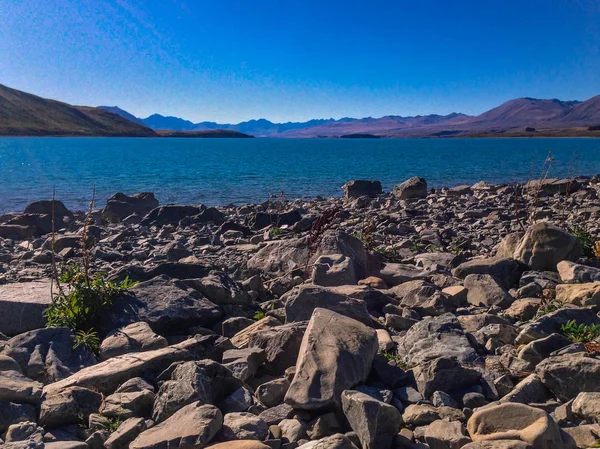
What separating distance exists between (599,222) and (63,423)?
47.1 ft

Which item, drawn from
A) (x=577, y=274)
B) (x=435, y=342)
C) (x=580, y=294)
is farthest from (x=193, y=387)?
(x=577, y=274)

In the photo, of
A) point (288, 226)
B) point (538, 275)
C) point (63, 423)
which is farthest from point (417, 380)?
point (288, 226)

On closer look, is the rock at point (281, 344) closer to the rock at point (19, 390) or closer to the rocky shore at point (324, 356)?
the rocky shore at point (324, 356)

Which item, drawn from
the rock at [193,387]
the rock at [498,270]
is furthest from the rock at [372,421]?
the rock at [498,270]

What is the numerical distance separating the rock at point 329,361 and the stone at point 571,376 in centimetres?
157

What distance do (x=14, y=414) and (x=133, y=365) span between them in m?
1.12

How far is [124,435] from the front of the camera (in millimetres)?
4266

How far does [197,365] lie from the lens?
4.92 m

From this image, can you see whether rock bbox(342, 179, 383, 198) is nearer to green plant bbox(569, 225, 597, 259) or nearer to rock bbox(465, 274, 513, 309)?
green plant bbox(569, 225, 597, 259)

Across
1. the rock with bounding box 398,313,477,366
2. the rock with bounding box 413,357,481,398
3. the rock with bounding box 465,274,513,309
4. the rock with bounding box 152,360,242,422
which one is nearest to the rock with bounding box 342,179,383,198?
the rock with bounding box 465,274,513,309

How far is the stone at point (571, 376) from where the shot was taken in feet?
15.4

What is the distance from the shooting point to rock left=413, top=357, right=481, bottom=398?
16.2ft

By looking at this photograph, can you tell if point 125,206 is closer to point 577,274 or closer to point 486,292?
point 486,292

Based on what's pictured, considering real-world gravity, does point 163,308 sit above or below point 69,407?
above
